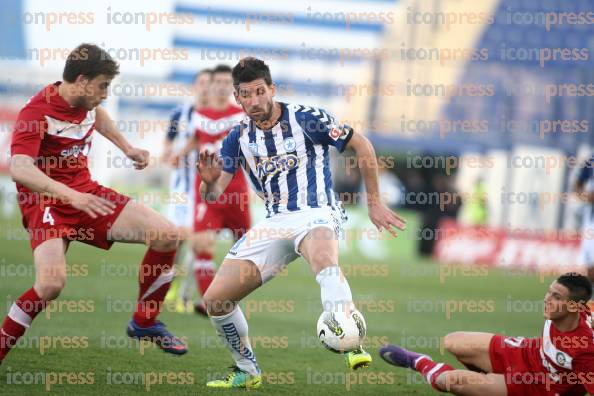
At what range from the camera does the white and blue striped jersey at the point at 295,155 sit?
6883mm

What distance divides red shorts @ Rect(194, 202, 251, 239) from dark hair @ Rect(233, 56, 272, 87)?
3905mm

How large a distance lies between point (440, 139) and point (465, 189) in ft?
7.11

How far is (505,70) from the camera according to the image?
23.9 metres

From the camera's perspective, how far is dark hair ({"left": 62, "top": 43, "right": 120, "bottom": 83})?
6.77 m

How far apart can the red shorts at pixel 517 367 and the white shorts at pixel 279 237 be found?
4.78 feet

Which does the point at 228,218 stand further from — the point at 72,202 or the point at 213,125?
the point at 72,202

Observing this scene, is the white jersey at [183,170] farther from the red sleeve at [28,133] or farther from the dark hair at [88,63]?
the red sleeve at [28,133]

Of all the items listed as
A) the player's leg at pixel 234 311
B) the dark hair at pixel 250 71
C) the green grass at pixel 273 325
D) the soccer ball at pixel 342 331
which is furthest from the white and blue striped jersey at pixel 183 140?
the soccer ball at pixel 342 331

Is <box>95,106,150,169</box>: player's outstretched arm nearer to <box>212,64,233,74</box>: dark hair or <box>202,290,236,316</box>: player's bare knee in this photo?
<box>202,290,236,316</box>: player's bare knee

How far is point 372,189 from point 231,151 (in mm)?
1174

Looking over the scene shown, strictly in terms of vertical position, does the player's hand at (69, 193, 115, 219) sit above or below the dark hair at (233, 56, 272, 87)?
below

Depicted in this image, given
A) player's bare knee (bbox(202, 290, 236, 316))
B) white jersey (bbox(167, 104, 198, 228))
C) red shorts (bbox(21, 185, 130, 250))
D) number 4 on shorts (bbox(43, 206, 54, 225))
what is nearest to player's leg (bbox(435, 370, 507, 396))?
player's bare knee (bbox(202, 290, 236, 316))

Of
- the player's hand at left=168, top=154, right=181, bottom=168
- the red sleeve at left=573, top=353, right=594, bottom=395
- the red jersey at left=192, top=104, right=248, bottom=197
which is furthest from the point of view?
the red jersey at left=192, top=104, right=248, bottom=197

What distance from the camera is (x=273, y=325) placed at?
35.4 ft
